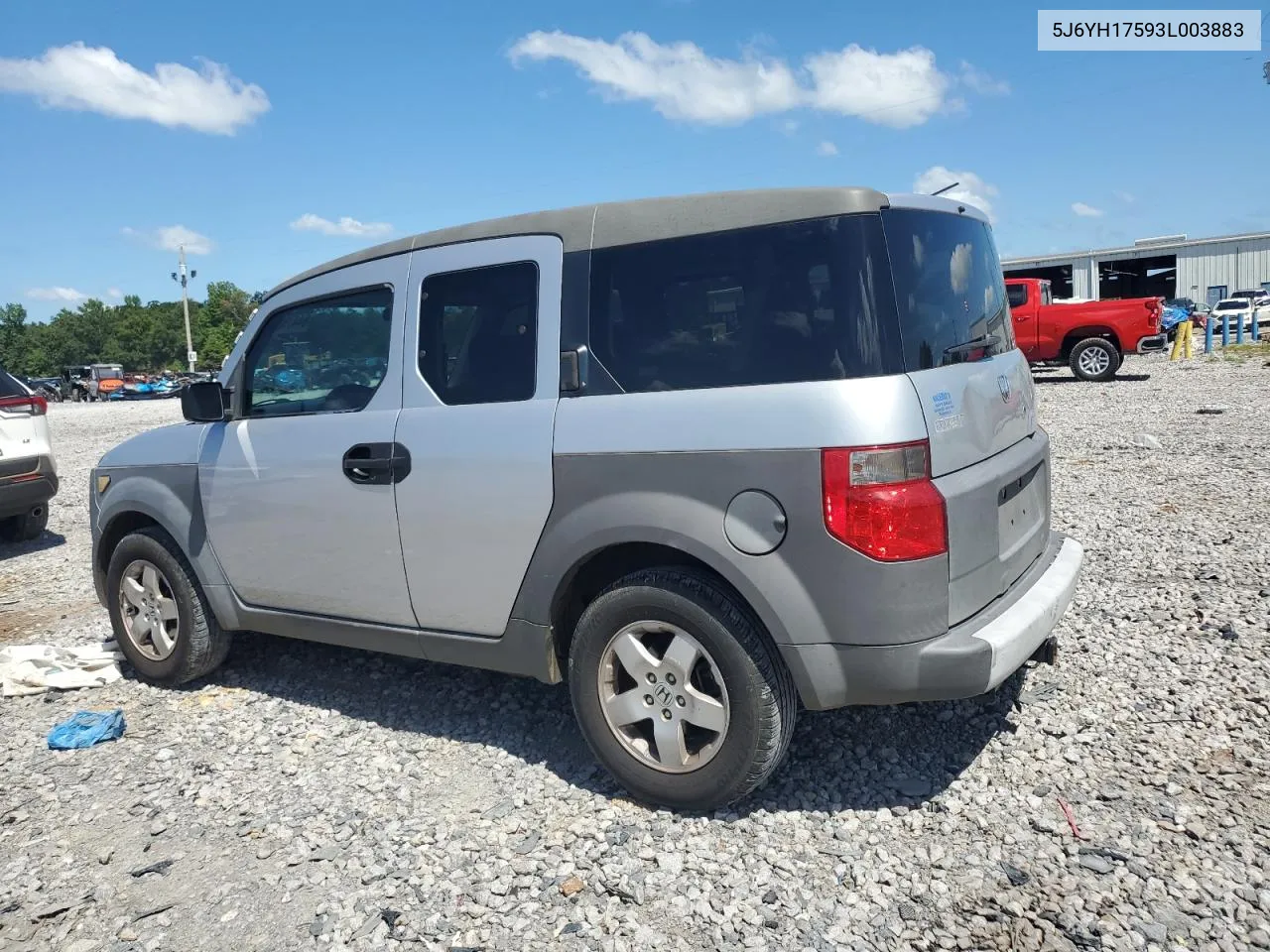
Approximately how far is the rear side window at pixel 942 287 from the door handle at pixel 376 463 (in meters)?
1.95

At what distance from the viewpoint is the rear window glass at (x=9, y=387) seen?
8344mm

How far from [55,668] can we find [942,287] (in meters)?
4.88

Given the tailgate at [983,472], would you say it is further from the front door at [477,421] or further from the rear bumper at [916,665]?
the front door at [477,421]

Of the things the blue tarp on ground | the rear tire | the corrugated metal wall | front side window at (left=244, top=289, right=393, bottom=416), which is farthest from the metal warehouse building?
front side window at (left=244, top=289, right=393, bottom=416)

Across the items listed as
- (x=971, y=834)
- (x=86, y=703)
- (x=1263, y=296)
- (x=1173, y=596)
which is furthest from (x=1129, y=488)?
(x=1263, y=296)

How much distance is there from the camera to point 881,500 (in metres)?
2.80

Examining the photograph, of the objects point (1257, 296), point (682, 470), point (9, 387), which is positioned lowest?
point (682, 470)

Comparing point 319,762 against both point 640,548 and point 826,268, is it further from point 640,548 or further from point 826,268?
point 826,268

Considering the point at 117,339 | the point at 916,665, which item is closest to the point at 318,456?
the point at 916,665

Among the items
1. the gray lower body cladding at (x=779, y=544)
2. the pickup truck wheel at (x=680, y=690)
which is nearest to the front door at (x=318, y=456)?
the pickup truck wheel at (x=680, y=690)

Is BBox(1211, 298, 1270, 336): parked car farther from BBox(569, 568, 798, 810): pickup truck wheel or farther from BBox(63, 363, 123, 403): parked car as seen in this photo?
BBox(63, 363, 123, 403): parked car

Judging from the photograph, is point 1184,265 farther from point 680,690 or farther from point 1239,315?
point 680,690

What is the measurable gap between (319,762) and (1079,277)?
59789mm

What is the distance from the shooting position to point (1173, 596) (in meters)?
5.17
